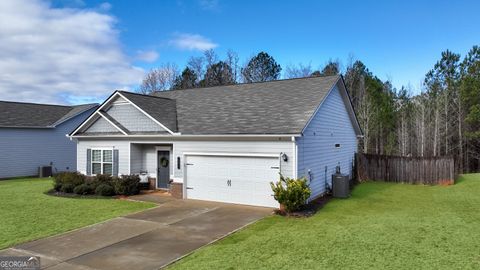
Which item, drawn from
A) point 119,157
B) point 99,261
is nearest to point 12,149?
point 119,157

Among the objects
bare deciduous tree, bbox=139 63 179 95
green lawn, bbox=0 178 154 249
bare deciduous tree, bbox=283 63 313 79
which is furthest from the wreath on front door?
bare deciduous tree, bbox=139 63 179 95

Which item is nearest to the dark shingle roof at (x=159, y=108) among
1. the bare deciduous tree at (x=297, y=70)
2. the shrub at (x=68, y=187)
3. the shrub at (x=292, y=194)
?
the shrub at (x=68, y=187)

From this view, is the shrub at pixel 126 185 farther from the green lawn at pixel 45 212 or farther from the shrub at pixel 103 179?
the green lawn at pixel 45 212

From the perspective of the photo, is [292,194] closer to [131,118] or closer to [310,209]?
[310,209]

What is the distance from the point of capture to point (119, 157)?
57.6ft

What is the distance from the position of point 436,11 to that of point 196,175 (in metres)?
15.3

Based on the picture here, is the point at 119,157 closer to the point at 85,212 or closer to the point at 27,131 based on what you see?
the point at 85,212

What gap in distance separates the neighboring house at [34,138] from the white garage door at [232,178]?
16725 millimetres

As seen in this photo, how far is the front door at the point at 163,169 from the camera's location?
55.5 ft

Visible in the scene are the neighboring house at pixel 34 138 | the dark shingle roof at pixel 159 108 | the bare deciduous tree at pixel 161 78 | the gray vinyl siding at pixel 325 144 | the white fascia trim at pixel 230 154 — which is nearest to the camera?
the white fascia trim at pixel 230 154

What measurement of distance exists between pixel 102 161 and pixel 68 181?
200 cm

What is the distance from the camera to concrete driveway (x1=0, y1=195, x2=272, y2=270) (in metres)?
7.28

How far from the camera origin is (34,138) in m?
25.6

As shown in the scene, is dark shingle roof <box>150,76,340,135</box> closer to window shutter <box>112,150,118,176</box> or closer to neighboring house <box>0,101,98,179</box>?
window shutter <box>112,150,118,176</box>
